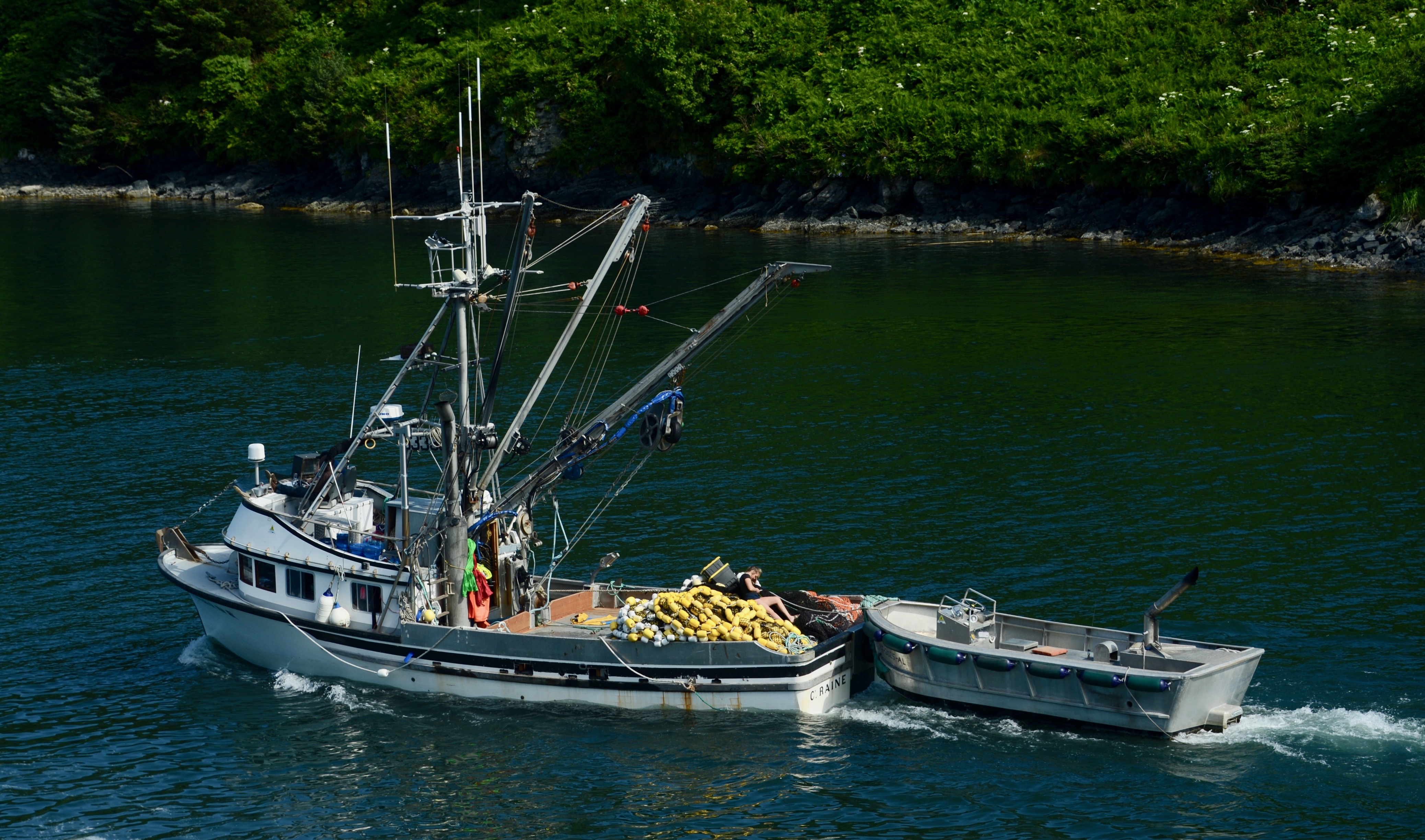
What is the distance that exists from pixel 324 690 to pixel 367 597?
8.74 ft

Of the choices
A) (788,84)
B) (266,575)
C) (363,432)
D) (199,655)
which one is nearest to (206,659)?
(199,655)

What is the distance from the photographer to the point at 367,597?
1454 inches

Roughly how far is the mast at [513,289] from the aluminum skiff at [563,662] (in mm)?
4060

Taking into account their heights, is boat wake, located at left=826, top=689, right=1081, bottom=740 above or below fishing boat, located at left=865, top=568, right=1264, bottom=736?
below

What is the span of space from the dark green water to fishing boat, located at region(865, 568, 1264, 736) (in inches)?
23.5

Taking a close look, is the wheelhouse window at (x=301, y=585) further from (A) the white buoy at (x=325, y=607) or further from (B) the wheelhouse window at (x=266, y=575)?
(A) the white buoy at (x=325, y=607)

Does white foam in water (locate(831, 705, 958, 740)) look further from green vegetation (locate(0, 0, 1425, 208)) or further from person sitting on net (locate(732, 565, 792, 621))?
green vegetation (locate(0, 0, 1425, 208))

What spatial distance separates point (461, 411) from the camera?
3600 cm

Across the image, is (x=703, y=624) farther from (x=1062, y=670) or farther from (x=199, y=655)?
(x=199, y=655)

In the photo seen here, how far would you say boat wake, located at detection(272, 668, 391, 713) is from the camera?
36.2 m

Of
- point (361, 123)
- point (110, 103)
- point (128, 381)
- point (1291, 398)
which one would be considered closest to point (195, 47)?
point (110, 103)

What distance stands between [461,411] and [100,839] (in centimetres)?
1231

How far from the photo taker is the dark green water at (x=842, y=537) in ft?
103

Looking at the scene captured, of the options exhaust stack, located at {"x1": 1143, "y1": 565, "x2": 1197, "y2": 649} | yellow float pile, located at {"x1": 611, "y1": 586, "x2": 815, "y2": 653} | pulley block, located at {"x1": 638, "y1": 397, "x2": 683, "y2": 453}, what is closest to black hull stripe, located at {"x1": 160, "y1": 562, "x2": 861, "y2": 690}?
yellow float pile, located at {"x1": 611, "y1": 586, "x2": 815, "y2": 653}
